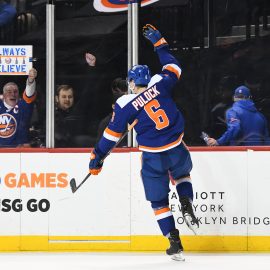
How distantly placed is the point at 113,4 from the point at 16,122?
115 cm

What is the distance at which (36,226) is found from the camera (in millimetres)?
7066

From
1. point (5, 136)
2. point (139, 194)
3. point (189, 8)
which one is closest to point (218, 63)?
point (189, 8)

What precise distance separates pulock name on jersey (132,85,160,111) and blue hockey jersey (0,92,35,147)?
3.23 feet

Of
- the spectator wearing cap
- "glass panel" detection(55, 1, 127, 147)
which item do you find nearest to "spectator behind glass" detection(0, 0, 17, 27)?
"glass panel" detection(55, 1, 127, 147)

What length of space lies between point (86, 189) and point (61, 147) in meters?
0.37

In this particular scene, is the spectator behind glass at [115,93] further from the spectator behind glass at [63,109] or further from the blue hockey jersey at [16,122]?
the blue hockey jersey at [16,122]

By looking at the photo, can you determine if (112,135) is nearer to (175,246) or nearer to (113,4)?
(175,246)

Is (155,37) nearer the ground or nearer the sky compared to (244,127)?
nearer the sky

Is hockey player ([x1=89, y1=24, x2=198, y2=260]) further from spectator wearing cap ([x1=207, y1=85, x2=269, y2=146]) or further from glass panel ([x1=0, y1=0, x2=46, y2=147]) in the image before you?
glass panel ([x1=0, y1=0, x2=46, y2=147])

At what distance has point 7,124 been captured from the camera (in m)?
7.20
